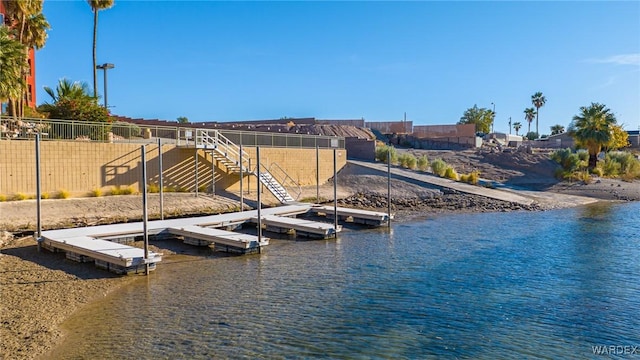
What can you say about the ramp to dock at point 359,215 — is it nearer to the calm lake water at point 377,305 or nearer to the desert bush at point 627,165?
the calm lake water at point 377,305

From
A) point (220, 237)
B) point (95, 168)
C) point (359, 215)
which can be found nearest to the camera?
point (220, 237)

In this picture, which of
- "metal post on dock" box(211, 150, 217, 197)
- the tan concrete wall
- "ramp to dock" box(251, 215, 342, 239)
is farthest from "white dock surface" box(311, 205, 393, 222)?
the tan concrete wall

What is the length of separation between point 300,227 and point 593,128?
3512cm

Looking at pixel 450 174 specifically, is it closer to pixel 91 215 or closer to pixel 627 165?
pixel 627 165

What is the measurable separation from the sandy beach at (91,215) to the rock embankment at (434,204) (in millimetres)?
56

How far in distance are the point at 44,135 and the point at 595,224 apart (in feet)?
81.6

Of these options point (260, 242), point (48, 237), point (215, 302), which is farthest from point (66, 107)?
point (215, 302)

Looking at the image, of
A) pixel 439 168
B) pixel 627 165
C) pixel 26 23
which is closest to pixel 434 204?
pixel 439 168

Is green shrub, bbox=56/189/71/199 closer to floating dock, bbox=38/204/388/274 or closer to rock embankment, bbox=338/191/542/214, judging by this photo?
floating dock, bbox=38/204/388/274

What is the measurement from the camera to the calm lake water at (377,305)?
28.9 ft

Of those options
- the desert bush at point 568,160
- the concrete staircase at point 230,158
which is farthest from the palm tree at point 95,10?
the desert bush at point 568,160

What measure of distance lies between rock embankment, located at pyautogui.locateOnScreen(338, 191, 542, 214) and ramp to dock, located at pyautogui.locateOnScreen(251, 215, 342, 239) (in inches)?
331

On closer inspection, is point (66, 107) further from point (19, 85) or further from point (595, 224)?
point (595, 224)

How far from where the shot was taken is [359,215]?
77.8ft
